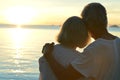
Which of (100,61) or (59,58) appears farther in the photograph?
(59,58)

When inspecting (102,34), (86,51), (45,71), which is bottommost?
(45,71)

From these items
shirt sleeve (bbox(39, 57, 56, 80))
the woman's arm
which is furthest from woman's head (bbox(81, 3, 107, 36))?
shirt sleeve (bbox(39, 57, 56, 80))

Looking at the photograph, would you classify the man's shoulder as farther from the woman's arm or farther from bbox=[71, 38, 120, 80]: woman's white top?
the woman's arm

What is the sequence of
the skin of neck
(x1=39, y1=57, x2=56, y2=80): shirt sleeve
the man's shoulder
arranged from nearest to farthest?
the man's shoulder < the skin of neck < (x1=39, y1=57, x2=56, y2=80): shirt sleeve

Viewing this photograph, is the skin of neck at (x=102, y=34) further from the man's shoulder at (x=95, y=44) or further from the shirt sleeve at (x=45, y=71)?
the shirt sleeve at (x=45, y=71)

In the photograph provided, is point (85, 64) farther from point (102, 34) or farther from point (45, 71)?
point (45, 71)

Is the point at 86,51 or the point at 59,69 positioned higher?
the point at 86,51

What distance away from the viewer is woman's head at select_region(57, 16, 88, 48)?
371cm

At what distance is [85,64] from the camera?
3.60 meters

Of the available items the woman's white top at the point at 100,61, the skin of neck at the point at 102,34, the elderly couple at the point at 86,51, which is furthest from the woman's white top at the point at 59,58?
the skin of neck at the point at 102,34

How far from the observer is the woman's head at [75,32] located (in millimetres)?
3705

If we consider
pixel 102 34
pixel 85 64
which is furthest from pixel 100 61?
pixel 102 34

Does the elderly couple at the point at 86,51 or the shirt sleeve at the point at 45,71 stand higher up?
the elderly couple at the point at 86,51

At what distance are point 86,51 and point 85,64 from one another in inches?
4.5
